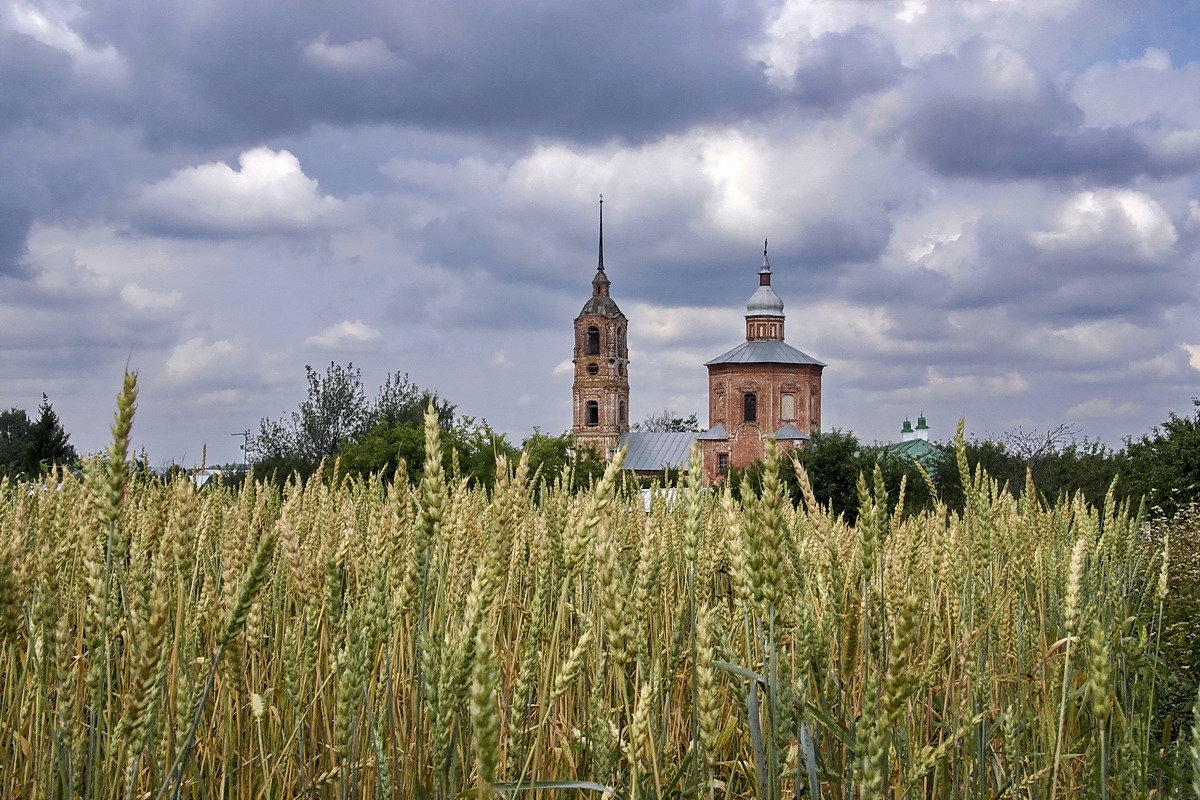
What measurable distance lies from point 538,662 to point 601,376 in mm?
70671

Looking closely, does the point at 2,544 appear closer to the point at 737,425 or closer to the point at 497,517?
the point at 497,517

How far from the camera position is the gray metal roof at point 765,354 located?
66.4 metres

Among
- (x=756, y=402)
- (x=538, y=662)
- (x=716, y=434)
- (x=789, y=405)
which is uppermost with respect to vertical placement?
(x=756, y=402)

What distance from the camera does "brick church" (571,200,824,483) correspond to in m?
65.4

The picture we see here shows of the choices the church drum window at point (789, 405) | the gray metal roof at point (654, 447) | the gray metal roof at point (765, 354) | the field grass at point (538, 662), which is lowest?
the field grass at point (538, 662)

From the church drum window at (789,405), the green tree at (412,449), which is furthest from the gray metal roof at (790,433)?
the green tree at (412,449)

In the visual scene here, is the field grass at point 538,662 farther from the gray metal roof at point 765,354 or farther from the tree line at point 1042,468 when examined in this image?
the gray metal roof at point 765,354

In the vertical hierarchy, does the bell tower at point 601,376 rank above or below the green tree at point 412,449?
above

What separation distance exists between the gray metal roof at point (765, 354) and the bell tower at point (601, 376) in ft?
23.1

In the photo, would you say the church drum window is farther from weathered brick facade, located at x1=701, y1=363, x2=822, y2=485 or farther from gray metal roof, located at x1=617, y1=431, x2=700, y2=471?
gray metal roof, located at x1=617, y1=431, x2=700, y2=471

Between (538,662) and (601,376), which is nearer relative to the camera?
(538,662)

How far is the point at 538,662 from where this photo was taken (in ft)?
7.54

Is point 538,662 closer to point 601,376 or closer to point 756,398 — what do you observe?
point 756,398

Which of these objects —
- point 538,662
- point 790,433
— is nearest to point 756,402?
point 790,433
